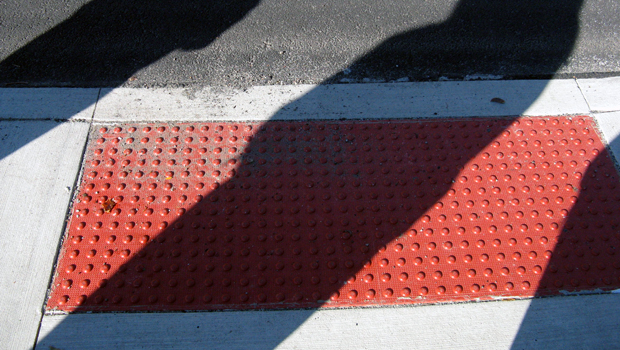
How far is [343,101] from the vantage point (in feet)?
12.3

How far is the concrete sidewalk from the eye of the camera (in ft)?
8.59

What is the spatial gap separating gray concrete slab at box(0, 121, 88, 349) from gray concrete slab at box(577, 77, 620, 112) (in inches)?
183

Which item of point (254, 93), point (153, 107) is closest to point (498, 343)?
point (254, 93)

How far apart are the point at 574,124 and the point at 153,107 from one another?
3823 millimetres

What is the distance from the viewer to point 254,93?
3.82 metres

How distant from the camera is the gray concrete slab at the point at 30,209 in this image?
2.65m

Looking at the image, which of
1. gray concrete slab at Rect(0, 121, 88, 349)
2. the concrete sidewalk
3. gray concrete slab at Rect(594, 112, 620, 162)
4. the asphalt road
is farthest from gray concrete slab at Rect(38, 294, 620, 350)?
the asphalt road

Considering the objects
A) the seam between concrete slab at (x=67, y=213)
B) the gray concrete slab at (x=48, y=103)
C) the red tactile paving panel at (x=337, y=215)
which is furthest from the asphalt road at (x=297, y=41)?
the red tactile paving panel at (x=337, y=215)

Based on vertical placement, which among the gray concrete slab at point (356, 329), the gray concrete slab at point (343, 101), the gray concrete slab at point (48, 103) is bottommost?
the gray concrete slab at point (356, 329)

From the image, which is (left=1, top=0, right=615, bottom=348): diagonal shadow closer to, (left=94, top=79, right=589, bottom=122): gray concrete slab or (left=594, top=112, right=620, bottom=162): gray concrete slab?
(left=94, top=79, right=589, bottom=122): gray concrete slab

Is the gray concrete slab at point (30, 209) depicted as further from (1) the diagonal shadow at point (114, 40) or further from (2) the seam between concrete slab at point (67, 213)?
(1) the diagonal shadow at point (114, 40)

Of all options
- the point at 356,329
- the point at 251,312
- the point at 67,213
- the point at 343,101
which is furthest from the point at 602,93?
the point at 67,213

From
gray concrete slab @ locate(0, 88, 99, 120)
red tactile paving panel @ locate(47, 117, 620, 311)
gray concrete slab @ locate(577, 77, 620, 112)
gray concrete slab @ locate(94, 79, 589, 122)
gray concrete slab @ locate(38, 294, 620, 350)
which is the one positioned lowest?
gray concrete slab @ locate(38, 294, 620, 350)

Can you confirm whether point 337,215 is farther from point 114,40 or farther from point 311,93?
point 114,40
